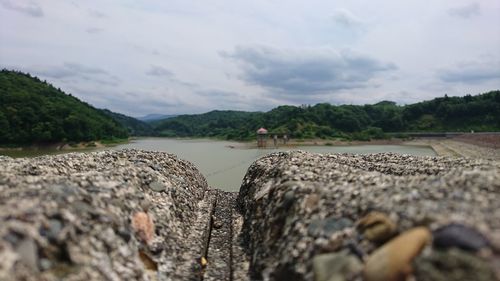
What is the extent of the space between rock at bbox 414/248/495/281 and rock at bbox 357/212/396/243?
0.62 m

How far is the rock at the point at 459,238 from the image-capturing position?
11.9 ft

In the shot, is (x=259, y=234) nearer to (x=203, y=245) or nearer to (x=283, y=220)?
(x=283, y=220)

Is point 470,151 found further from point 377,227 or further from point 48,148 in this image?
point 48,148

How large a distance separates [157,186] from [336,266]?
5833mm

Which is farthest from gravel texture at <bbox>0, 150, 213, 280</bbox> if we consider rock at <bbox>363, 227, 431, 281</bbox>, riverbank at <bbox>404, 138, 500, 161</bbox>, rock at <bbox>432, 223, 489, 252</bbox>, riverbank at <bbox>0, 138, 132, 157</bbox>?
riverbank at <bbox>0, 138, 132, 157</bbox>

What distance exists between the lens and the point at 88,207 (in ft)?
18.5

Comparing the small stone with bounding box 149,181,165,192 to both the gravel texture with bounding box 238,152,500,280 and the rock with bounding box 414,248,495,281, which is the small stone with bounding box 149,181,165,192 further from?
the rock with bounding box 414,248,495,281

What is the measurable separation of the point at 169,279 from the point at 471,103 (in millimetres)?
117073

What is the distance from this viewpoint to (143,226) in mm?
6746

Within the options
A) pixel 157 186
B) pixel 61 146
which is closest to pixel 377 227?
pixel 157 186

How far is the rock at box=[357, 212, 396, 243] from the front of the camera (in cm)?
436

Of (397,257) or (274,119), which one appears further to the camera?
(274,119)

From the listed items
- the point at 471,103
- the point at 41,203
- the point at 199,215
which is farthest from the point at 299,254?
the point at 471,103

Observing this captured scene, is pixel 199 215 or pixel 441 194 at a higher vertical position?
pixel 441 194
